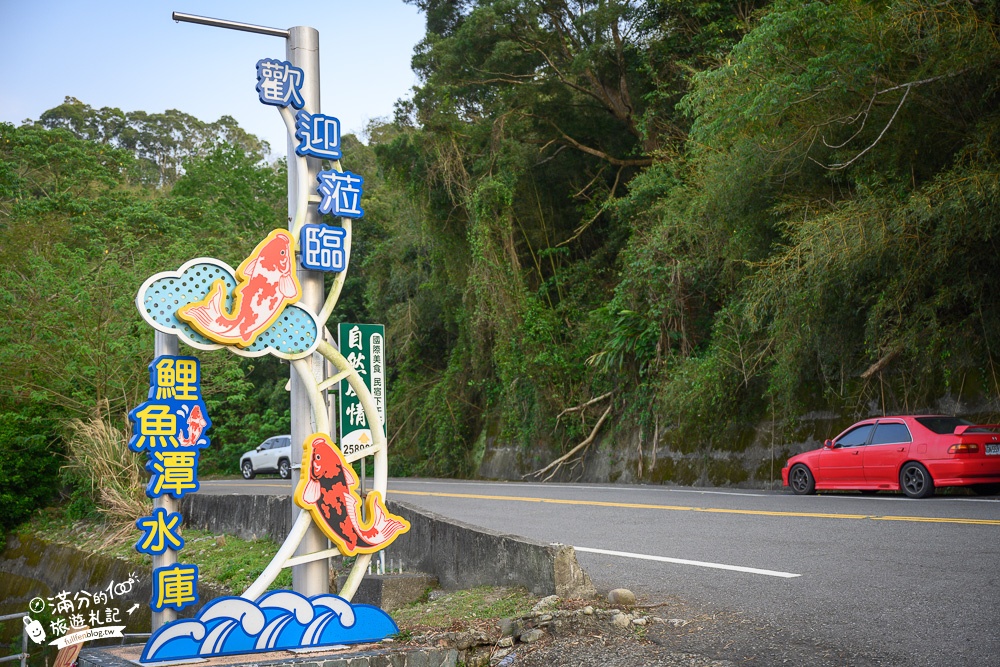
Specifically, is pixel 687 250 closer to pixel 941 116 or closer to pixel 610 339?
pixel 610 339

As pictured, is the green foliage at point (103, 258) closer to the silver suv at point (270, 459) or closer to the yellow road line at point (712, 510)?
the silver suv at point (270, 459)

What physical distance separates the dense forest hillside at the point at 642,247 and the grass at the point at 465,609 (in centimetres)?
827

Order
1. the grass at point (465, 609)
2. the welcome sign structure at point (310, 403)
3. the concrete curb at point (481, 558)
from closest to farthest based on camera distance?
the welcome sign structure at point (310, 403) → the grass at point (465, 609) → the concrete curb at point (481, 558)

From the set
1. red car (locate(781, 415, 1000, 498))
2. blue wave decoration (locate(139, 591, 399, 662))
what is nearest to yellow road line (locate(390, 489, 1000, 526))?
red car (locate(781, 415, 1000, 498))

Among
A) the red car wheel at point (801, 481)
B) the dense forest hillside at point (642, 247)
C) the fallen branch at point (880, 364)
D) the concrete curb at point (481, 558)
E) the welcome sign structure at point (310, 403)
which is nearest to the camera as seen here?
the welcome sign structure at point (310, 403)

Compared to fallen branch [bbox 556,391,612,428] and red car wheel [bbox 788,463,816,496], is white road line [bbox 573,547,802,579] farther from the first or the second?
fallen branch [bbox 556,391,612,428]

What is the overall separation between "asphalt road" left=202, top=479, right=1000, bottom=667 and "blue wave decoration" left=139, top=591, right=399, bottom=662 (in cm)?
238

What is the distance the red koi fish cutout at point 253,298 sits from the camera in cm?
561

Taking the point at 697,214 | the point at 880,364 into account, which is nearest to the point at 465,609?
the point at 880,364

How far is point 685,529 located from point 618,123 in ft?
55.3

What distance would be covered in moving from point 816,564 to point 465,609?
3.20 meters

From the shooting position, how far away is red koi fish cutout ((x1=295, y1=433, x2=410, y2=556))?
5.95 meters

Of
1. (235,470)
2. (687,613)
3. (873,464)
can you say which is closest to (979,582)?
(687,613)

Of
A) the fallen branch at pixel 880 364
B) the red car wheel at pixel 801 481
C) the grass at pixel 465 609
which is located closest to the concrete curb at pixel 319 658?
the grass at pixel 465 609
